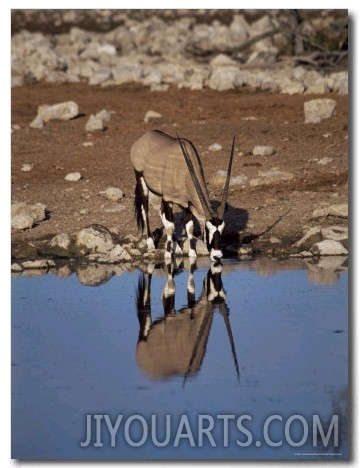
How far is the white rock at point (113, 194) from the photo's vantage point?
595 inches

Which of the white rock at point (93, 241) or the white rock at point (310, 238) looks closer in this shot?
the white rock at point (93, 241)

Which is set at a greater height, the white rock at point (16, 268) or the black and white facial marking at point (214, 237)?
the black and white facial marking at point (214, 237)

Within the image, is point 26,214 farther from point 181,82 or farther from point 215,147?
point 181,82

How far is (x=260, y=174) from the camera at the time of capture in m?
16.0

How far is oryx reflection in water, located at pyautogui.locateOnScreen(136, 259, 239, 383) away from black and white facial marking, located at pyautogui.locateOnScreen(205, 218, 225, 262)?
7.7 inches

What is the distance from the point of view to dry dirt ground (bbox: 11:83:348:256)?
1416cm

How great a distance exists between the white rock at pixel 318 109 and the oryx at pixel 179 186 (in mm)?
5885

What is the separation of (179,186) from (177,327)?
271 cm

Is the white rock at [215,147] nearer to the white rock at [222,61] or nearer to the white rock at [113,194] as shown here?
the white rock at [113,194]

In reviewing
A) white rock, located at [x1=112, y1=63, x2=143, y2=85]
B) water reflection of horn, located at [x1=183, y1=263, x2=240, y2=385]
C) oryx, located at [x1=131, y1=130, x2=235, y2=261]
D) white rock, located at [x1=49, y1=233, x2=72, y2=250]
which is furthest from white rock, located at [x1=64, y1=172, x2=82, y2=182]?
white rock, located at [x1=112, y1=63, x2=143, y2=85]

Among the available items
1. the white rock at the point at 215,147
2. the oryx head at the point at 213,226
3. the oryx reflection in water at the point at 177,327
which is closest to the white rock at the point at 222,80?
the white rock at the point at 215,147

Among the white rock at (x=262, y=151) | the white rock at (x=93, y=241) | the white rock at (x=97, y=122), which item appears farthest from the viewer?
the white rock at (x=97, y=122)
